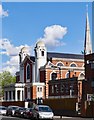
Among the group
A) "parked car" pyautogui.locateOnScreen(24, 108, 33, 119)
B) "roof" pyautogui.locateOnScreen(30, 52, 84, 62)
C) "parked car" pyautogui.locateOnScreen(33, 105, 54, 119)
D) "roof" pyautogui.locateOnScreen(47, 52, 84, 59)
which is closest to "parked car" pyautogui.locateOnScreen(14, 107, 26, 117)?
"parked car" pyautogui.locateOnScreen(24, 108, 33, 119)

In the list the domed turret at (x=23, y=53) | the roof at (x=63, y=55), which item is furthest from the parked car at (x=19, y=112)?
the domed turret at (x=23, y=53)

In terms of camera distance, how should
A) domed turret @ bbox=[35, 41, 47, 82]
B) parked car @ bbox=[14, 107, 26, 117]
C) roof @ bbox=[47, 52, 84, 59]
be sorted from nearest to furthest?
parked car @ bbox=[14, 107, 26, 117] < domed turret @ bbox=[35, 41, 47, 82] < roof @ bbox=[47, 52, 84, 59]

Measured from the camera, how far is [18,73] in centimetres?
9238

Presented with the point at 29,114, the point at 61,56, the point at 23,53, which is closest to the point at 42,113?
the point at 29,114

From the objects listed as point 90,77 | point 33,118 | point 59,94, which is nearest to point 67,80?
point 59,94

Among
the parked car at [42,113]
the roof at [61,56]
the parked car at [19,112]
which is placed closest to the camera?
the parked car at [42,113]

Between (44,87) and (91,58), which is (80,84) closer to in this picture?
(91,58)

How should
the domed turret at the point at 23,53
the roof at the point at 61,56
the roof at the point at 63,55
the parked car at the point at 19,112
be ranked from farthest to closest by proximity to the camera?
1. the domed turret at the point at 23,53
2. the roof at the point at 63,55
3. the roof at the point at 61,56
4. the parked car at the point at 19,112

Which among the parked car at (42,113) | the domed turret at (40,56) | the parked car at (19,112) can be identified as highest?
the domed turret at (40,56)

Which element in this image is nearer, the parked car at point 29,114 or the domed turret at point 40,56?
the parked car at point 29,114

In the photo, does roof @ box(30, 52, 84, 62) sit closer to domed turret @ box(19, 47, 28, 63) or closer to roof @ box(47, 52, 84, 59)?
roof @ box(47, 52, 84, 59)

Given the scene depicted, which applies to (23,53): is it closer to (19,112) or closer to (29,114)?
(19,112)

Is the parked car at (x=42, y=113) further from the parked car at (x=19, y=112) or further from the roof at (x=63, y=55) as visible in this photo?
the roof at (x=63, y=55)

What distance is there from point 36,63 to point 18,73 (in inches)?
453
